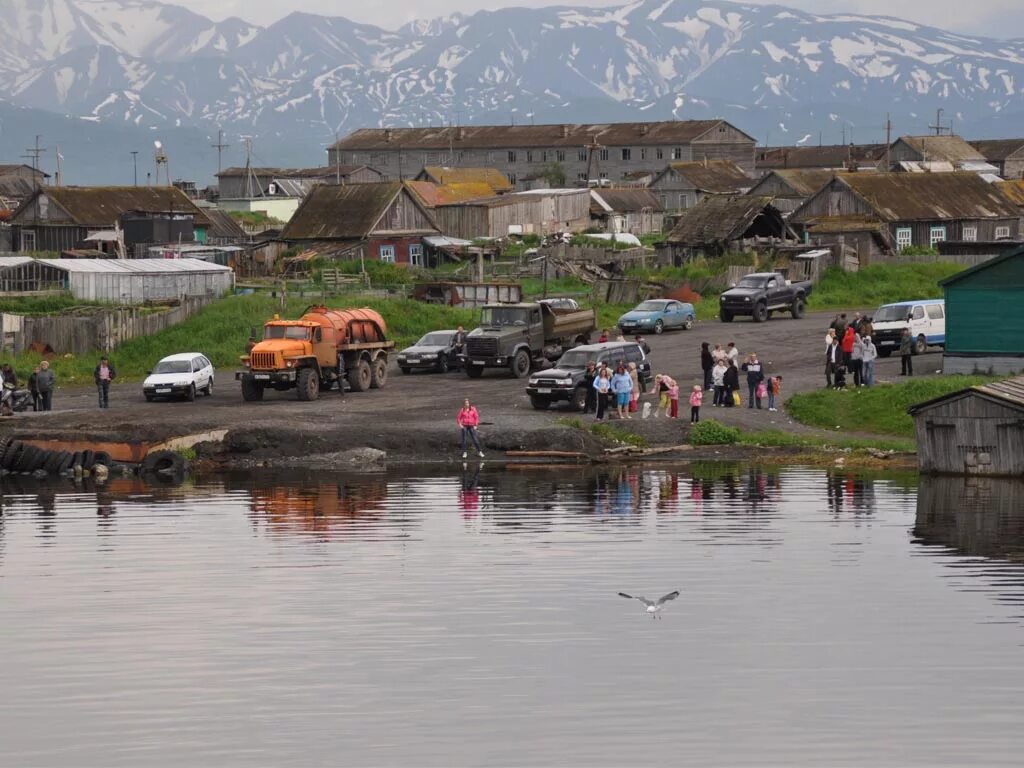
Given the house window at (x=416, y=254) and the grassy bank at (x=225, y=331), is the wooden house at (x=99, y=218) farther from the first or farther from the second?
the grassy bank at (x=225, y=331)

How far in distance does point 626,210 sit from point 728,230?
140 ft

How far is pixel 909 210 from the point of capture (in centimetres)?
8606

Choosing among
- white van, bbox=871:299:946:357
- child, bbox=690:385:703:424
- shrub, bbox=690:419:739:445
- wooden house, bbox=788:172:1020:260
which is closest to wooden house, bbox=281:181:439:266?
wooden house, bbox=788:172:1020:260

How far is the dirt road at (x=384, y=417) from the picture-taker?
43.3 metres

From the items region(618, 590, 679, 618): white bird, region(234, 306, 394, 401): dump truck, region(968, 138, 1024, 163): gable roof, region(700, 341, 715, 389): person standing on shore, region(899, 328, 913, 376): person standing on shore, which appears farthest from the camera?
region(968, 138, 1024, 163): gable roof

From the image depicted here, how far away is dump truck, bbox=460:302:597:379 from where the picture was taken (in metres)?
52.5

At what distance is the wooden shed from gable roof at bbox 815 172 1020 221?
157ft

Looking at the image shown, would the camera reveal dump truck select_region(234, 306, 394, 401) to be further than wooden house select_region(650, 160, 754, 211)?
No

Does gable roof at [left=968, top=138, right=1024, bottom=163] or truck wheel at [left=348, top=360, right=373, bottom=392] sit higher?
gable roof at [left=968, top=138, right=1024, bottom=163]

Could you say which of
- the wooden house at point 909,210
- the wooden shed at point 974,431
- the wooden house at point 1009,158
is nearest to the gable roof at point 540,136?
the wooden house at point 1009,158

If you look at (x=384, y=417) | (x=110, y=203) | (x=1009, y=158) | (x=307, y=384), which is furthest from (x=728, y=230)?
(x=1009, y=158)

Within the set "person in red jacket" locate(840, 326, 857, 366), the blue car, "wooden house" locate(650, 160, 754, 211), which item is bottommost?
"person in red jacket" locate(840, 326, 857, 366)

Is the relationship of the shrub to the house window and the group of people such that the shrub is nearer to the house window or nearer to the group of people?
the group of people

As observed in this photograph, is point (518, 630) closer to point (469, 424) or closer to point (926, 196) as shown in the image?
point (469, 424)
